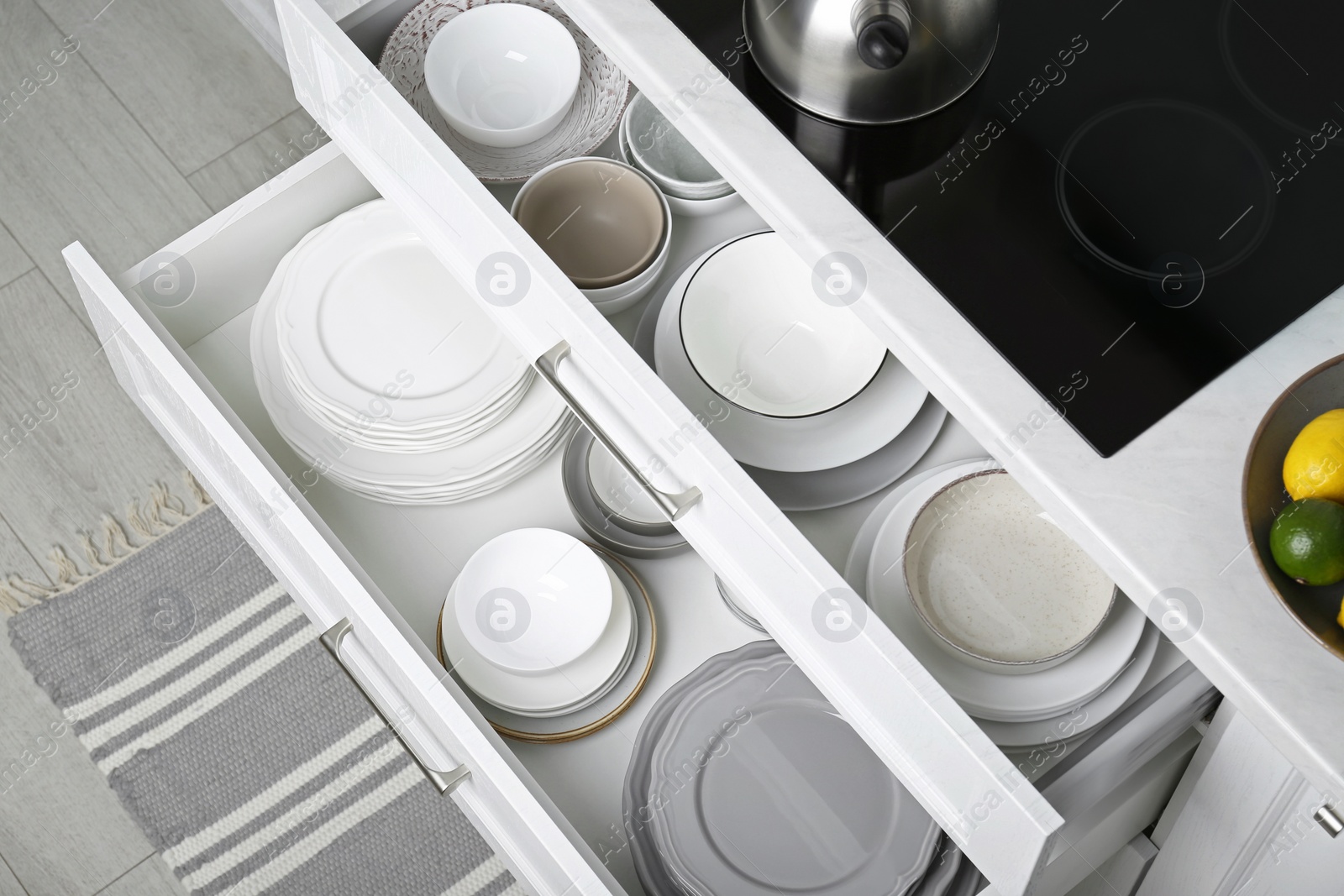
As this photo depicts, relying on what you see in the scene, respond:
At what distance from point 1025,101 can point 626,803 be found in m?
0.63

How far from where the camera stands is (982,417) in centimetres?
57

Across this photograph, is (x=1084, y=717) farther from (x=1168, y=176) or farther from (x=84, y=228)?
(x=84, y=228)

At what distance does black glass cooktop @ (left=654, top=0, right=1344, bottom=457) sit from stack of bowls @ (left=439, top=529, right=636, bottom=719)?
0.49 m

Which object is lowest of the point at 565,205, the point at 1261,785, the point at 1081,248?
the point at 1261,785

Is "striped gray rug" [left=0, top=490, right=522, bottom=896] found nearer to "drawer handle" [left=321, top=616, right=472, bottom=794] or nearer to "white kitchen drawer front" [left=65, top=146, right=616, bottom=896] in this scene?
"white kitchen drawer front" [left=65, top=146, right=616, bottom=896]

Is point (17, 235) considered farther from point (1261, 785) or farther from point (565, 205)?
point (1261, 785)

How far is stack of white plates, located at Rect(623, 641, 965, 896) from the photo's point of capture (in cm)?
92

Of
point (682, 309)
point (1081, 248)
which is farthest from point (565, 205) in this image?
point (1081, 248)

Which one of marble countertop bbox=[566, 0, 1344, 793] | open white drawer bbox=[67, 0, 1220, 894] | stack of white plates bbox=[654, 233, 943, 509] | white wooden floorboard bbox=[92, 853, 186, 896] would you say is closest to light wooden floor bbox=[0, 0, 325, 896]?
white wooden floorboard bbox=[92, 853, 186, 896]

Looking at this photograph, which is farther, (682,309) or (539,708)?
(539,708)

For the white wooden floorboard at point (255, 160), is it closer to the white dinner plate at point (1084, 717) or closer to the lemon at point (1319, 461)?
the white dinner plate at point (1084, 717)

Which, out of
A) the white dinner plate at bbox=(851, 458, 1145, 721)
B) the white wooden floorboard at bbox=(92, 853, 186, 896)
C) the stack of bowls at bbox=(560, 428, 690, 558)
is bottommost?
the white dinner plate at bbox=(851, 458, 1145, 721)

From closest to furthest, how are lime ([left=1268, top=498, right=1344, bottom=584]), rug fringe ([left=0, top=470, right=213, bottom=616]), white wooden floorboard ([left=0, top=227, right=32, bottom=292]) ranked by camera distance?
lime ([left=1268, top=498, right=1344, bottom=584]) < rug fringe ([left=0, top=470, right=213, bottom=616]) < white wooden floorboard ([left=0, top=227, right=32, bottom=292])

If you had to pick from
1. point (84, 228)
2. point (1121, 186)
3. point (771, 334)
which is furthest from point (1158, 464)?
point (84, 228)
